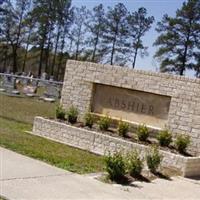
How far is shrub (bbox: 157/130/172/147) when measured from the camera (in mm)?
10703

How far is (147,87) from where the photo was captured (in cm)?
1190

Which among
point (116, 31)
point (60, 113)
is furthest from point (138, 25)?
point (60, 113)

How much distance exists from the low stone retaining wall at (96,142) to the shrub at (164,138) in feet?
1.76

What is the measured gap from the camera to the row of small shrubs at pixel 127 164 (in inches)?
319

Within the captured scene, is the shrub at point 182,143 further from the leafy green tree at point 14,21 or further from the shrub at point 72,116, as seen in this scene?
the leafy green tree at point 14,21

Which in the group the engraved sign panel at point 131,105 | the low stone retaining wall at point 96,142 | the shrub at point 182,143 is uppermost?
the engraved sign panel at point 131,105

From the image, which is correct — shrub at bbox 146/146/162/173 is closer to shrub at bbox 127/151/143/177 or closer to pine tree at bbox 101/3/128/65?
shrub at bbox 127/151/143/177

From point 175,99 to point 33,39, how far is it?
58552 mm

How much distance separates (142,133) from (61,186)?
416cm

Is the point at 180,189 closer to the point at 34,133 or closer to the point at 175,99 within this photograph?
the point at 175,99

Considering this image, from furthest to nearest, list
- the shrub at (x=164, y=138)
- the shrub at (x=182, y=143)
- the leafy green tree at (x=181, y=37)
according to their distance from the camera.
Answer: the leafy green tree at (x=181, y=37)
the shrub at (x=164, y=138)
the shrub at (x=182, y=143)

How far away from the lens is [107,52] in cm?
6531

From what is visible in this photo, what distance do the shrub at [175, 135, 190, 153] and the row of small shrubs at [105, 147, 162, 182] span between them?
46.3 inches

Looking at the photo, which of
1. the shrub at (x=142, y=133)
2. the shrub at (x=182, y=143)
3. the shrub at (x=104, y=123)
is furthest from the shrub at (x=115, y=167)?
the shrub at (x=104, y=123)
